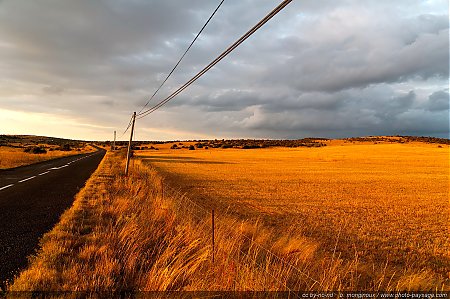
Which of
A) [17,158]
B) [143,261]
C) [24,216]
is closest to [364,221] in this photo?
[143,261]

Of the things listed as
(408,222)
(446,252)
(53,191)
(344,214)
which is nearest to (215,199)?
(344,214)

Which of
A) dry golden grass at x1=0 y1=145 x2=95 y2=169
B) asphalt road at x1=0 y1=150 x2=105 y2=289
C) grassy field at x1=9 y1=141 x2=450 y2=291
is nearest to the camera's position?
grassy field at x1=9 y1=141 x2=450 y2=291

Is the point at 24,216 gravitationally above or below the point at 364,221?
above

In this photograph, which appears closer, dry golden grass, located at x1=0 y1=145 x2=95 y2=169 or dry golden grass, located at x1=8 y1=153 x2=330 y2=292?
dry golden grass, located at x1=8 y1=153 x2=330 y2=292

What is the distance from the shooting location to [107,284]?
458 centimetres

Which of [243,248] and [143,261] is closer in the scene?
[143,261]

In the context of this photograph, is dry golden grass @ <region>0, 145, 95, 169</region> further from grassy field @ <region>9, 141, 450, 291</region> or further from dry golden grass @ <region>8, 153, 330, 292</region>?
dry golden grass @ <region>8, 153, 330, 292</region>

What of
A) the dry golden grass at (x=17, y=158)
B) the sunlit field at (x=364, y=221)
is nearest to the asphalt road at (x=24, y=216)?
the sunlit field at (x=364, y=221)

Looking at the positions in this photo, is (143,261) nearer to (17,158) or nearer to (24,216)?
(24,216)

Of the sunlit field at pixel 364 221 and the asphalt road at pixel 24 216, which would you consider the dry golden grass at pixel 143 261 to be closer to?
the asphalt road at pixel 24 216

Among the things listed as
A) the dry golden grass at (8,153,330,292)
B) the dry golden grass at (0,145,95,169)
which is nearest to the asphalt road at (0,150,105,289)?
the dry golden grass at (8,153,330,292)

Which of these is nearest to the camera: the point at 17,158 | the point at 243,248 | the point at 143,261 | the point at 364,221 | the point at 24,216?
the point at 143,261

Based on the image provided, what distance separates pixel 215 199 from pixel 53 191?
8.06 meters

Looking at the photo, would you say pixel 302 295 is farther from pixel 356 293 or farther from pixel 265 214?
pixel 265 214
